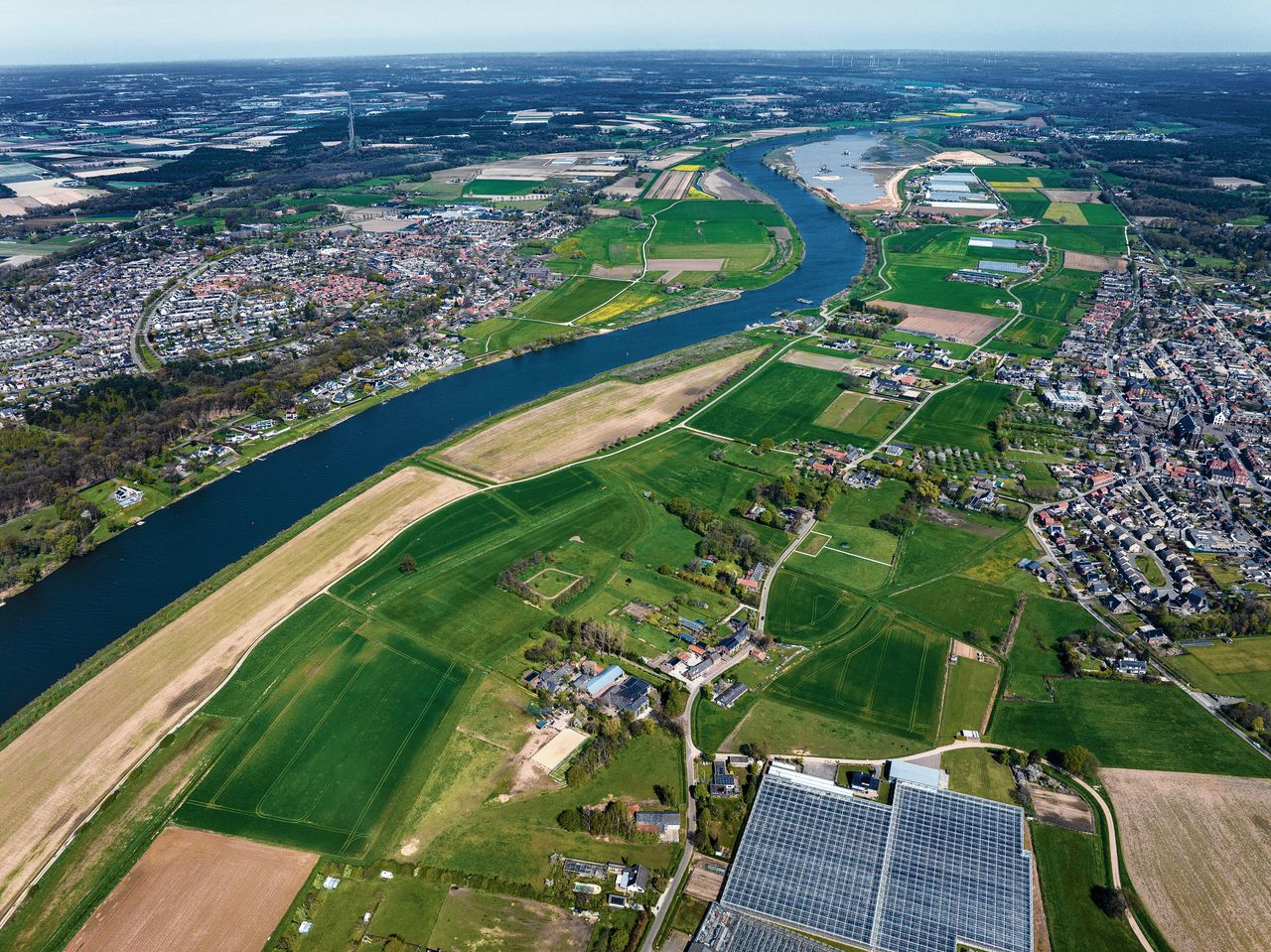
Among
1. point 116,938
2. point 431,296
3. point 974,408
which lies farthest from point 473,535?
point 431,296

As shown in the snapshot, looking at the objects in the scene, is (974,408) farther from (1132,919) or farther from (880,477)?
(1132,919)

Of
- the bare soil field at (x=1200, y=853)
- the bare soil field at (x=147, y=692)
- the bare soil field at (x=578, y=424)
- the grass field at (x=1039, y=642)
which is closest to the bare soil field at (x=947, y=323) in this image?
the bare soil field at (x=578, y=424)

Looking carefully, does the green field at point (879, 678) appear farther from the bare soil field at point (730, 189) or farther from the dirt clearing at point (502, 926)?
the bare soil field at point (730, 189)

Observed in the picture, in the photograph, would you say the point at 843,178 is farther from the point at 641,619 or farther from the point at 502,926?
the point at 502,926

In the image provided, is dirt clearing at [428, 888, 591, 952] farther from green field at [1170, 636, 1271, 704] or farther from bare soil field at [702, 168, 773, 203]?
bare soil field at [702, 168, 773, 203]

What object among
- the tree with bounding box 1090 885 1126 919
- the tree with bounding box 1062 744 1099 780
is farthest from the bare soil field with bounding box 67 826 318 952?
the tree with bounding box 1062 744 1099 780

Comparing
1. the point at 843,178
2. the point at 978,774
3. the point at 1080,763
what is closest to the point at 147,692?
the point at 978,774
